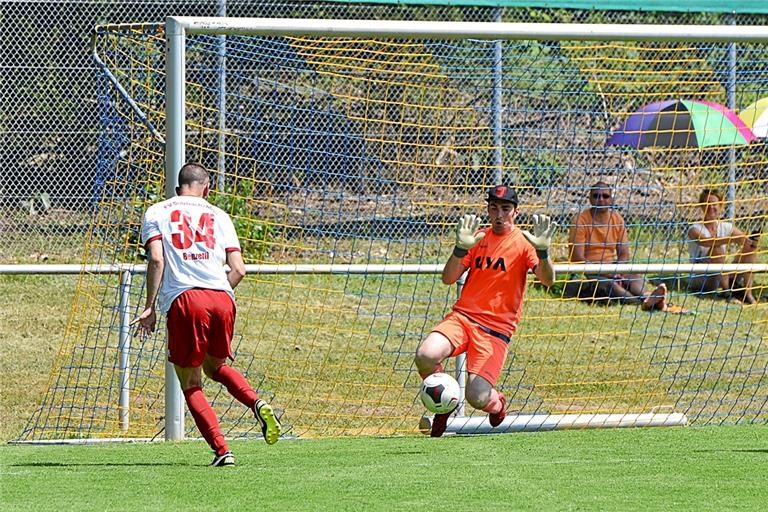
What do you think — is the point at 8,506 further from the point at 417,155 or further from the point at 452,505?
the point at 417,155

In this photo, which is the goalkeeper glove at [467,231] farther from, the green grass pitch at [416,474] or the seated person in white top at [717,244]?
the seated person in white top at [717,244]

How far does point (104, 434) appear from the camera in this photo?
8.85 m

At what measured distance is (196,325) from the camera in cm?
685

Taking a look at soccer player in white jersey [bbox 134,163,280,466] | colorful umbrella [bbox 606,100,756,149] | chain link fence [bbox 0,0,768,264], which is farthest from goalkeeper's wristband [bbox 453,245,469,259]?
chain link fence [bbox 0,0,768,264]

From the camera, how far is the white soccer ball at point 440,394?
751 centimetres

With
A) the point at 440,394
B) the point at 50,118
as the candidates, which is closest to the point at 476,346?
the point at 440,394

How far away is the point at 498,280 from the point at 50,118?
6.56 metres

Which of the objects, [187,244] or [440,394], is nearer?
[187,244]

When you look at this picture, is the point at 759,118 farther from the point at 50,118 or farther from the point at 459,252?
the point at 50,118

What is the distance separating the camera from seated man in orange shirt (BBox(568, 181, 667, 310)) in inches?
416

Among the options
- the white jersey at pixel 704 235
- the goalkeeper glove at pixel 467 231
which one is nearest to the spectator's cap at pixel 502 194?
the goalkeeper glove at pixel 467 231

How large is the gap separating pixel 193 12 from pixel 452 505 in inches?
330

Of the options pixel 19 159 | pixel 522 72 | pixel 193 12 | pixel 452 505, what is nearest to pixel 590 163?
pixel 522 72

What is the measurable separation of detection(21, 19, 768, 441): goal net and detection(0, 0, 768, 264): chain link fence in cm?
115
